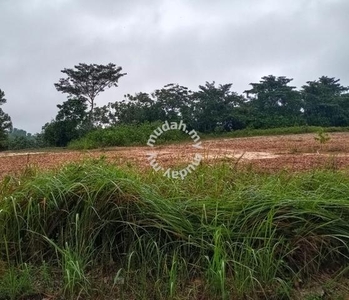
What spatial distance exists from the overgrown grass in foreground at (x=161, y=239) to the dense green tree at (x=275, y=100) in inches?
787

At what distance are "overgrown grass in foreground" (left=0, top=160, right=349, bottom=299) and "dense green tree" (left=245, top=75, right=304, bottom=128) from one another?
20.0 meters

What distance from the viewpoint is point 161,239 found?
213 centimetres

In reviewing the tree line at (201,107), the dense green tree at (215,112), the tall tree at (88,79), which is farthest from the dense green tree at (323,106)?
the tall tree at (88,79)

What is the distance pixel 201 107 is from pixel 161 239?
1908 centimetres

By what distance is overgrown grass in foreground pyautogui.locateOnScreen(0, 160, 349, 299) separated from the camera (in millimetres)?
1866

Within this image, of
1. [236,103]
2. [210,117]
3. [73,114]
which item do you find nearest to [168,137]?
[73,114]

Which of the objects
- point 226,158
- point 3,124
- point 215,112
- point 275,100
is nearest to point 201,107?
point 215,112

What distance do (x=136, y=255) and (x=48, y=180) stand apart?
2.57ft

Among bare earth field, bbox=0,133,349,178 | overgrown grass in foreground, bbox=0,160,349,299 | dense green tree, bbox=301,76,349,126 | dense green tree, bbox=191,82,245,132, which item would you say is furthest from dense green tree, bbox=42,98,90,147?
overgrown grass in foreground, bbox=0,160,349,299

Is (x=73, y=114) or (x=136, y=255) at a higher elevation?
(x=73, y=114)

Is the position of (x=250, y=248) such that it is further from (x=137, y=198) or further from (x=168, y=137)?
(x=168, y=137)

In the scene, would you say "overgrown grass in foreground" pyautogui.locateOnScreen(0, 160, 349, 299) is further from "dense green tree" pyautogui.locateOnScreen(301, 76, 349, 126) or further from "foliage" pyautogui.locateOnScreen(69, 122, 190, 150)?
"dense green tree" pyautogui.locateOnScreen(301, 76, 349, 126)

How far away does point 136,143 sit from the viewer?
46.7ft

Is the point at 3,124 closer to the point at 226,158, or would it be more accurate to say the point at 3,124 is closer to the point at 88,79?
the point at 88,79
